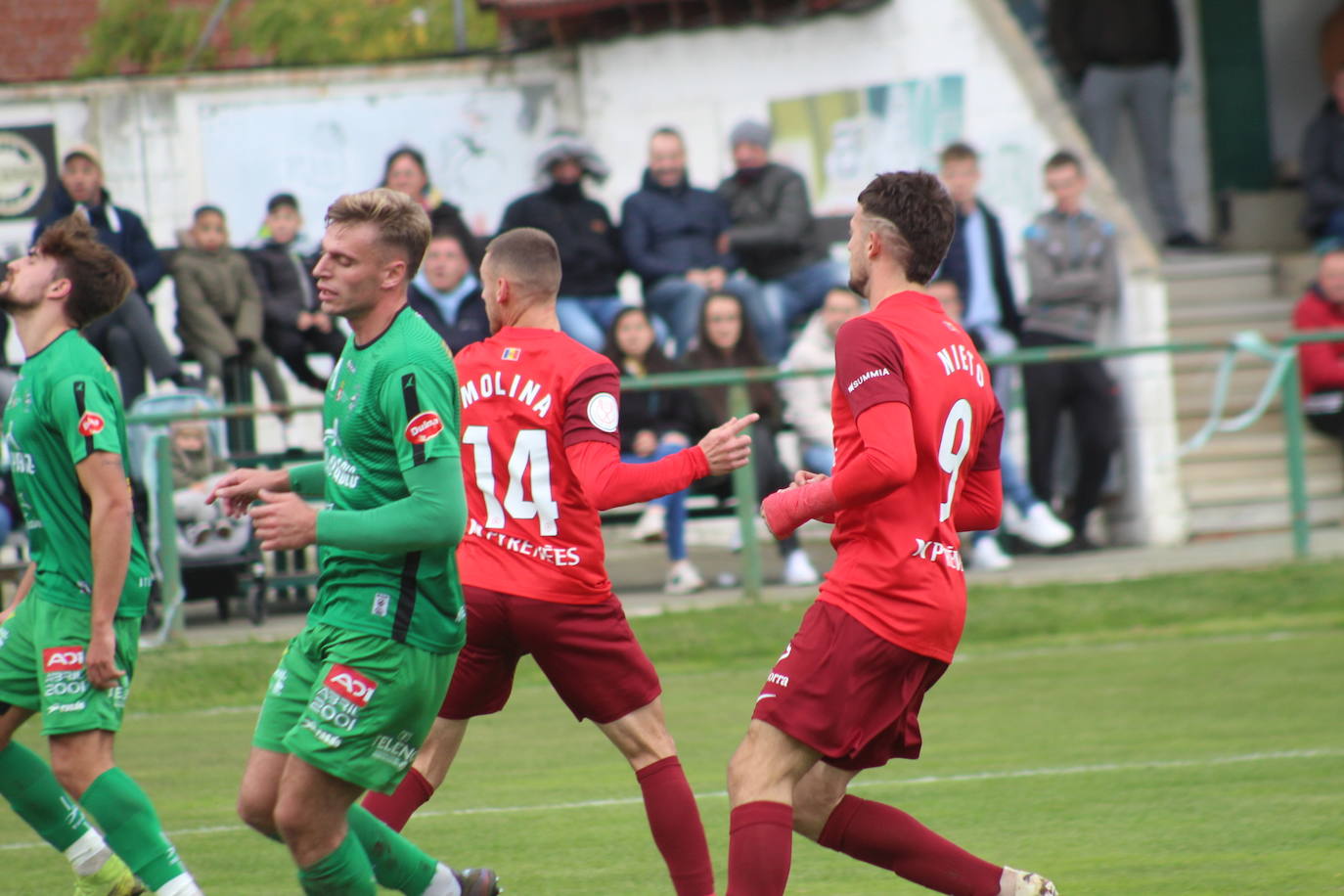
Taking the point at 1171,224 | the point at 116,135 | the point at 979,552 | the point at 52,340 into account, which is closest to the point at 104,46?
the point at 116,135

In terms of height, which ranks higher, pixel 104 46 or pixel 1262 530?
pixel 104 46

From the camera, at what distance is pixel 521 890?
6.55 meters

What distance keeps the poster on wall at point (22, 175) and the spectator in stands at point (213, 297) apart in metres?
2.71

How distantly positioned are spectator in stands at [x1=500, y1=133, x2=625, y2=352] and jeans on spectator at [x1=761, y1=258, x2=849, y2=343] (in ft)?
3.94

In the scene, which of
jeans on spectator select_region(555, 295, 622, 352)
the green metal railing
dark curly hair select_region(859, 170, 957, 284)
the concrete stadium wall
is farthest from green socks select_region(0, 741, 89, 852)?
the concrete stadium wall

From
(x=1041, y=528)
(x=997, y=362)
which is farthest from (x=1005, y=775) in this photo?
(x=997, y=362)

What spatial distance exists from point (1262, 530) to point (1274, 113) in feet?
22.4

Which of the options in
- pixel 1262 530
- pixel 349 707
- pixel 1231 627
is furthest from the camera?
pixel 1262 530

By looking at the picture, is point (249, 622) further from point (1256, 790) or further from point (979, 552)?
point (1256, 790)

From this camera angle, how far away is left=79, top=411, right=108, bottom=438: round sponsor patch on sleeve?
5930 mm

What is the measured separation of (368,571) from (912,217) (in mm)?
1748

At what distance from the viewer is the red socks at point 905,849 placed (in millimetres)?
5500

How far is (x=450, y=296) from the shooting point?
1272 cm

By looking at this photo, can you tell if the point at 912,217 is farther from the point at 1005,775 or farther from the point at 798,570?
the point at 798,570
